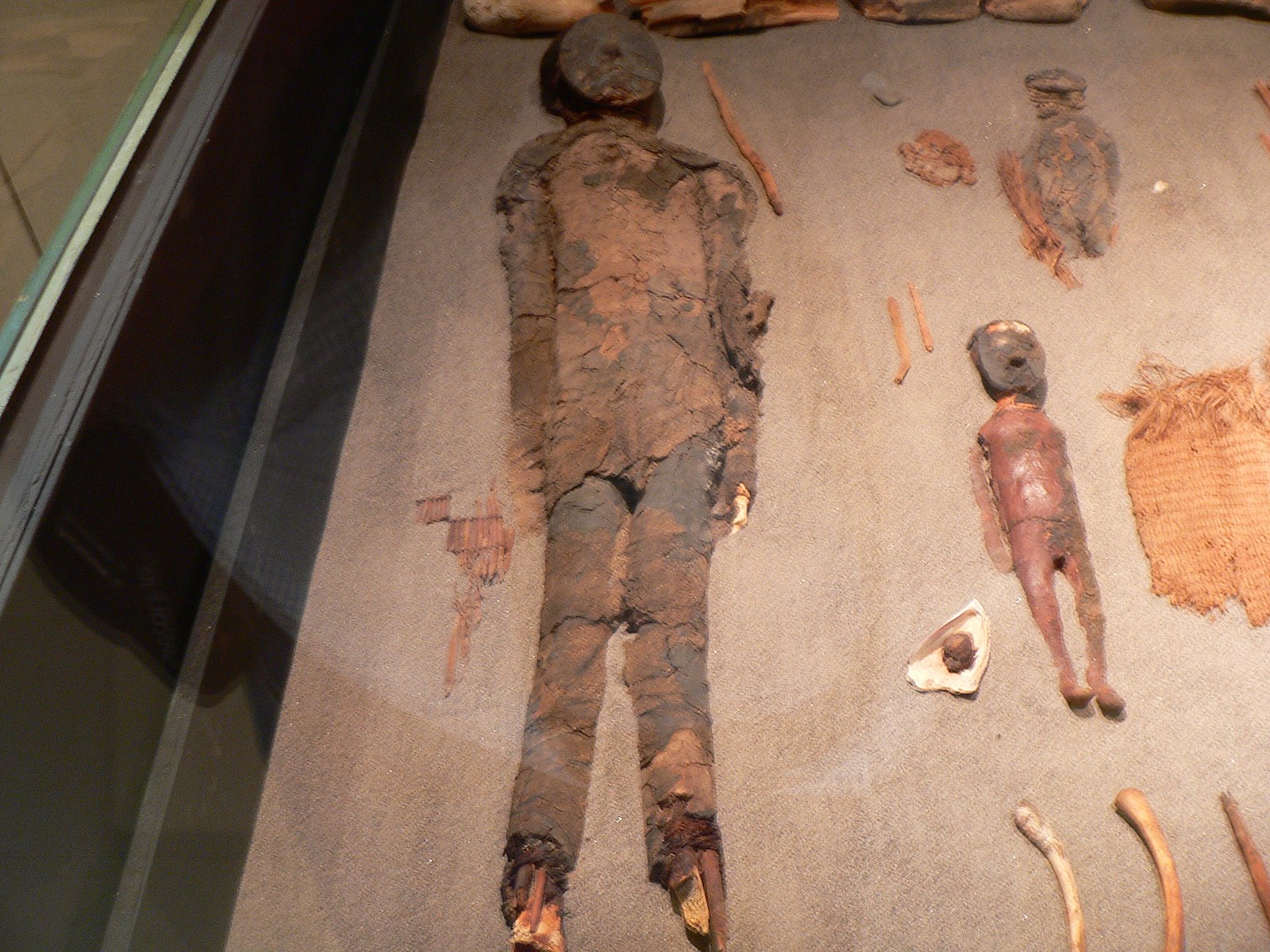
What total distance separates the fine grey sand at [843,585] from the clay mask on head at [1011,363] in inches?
3.3

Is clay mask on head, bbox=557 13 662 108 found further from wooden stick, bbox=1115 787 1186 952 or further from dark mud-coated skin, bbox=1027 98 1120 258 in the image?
wooden stick, bbox=1115 787 1186 952

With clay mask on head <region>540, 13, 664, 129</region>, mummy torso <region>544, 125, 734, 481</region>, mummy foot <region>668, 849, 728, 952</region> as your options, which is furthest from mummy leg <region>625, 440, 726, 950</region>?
clay mask on head <region>540, 13, 664, 129</region>

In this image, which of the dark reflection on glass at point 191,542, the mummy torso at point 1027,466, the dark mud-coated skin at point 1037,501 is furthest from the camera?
the mummy torso at point 1027,466

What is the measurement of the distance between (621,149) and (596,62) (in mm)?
364

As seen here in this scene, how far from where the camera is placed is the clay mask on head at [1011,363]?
307cm

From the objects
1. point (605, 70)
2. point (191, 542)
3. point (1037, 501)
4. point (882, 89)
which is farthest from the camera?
point (882, 89)

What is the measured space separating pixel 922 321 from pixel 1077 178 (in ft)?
2.96

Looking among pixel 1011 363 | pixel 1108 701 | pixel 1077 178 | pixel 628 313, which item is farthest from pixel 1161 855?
pixel 1077 178

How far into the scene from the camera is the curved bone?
230 centimetres

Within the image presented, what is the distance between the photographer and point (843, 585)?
279cm

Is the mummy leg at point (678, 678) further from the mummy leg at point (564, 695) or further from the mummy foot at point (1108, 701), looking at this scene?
the mummy foot at point (1108, 701)

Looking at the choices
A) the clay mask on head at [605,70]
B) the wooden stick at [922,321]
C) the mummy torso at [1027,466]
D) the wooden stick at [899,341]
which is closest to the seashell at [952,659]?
the mummy torso at [1027,466]

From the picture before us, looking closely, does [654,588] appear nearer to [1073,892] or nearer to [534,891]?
[534,891]

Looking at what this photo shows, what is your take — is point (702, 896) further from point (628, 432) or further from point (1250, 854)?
point (1250, 854)
